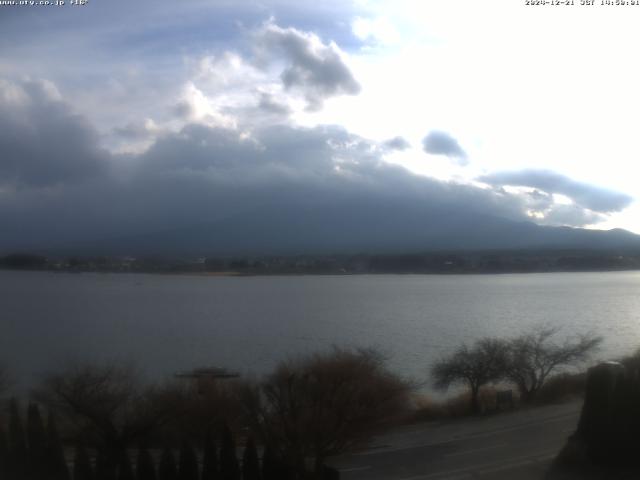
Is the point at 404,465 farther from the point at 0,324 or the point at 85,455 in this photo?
the point at 0,324

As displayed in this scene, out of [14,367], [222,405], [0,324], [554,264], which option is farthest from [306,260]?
[222,405]

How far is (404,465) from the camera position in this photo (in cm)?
1133

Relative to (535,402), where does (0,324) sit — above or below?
above

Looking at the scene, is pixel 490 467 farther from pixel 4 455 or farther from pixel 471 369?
pixel 471 369

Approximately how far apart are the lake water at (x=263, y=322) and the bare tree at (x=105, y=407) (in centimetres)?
678

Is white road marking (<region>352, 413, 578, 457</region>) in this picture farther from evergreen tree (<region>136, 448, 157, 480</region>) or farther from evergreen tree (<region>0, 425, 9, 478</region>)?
evergreen tree (<region>0, 425, 9, 478</region>)

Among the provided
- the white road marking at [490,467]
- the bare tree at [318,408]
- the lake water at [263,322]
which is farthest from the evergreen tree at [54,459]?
the lake water at [263,322]

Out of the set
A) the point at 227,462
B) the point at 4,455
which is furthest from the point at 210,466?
the point at 4,455

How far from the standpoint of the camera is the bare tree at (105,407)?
10547 mm

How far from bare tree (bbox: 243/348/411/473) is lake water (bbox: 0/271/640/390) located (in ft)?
24.4

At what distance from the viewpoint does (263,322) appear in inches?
1427

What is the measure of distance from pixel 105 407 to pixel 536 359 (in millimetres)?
14994

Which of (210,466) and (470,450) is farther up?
(210,466)

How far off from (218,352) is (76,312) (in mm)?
18302
